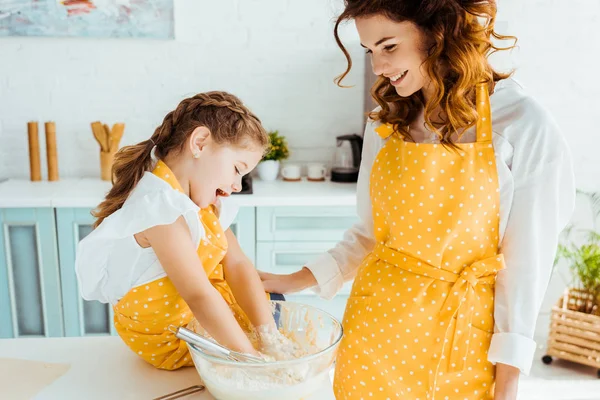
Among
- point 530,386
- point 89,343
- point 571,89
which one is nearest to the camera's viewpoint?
point 89,343

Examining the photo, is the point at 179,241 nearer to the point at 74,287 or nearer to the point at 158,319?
the point at 158,319

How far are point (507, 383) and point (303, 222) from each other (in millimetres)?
1531

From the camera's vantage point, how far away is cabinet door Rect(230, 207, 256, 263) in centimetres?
247

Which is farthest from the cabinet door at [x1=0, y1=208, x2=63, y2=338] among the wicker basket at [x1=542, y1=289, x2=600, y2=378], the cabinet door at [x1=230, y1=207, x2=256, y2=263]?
the wicker basket at [x1=542, y1=289, x2=600, y2=378]

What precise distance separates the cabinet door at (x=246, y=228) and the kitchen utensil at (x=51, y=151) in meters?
0.99

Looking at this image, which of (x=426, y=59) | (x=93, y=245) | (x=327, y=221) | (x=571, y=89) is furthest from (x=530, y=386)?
(x=93, y=245)

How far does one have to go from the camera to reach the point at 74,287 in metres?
2.50

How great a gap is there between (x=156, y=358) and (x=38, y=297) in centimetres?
175

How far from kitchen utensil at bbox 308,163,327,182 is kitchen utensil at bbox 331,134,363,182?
55 millimetres

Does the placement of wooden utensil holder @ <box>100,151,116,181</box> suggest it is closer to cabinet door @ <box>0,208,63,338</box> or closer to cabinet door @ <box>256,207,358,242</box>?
cabinet door @ <box>0,208,63,338</box>

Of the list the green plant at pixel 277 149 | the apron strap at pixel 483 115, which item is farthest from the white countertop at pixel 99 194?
the apron strap at pixel 483 115

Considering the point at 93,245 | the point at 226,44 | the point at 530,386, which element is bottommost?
the point at 530,386

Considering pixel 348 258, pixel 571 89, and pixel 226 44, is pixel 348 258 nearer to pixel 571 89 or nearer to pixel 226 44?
pixel 226 44

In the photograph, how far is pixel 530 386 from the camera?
2.48 m
